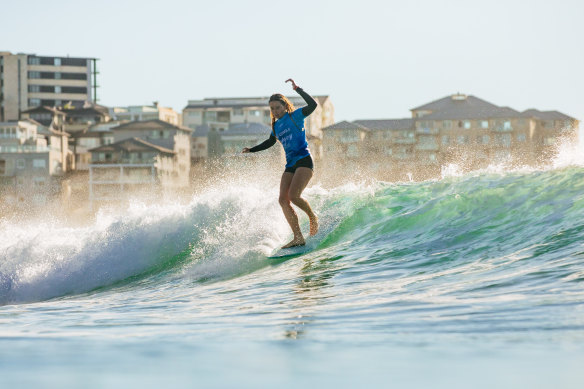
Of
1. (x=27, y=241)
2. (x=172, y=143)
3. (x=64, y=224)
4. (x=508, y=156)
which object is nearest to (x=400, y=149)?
(x=508, y=156)

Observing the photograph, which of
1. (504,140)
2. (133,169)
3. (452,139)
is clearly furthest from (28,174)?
(504,140)

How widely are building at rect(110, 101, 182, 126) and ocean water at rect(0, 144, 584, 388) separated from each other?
88.3m

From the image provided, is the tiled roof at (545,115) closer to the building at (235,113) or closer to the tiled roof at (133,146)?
the building at (235,113)

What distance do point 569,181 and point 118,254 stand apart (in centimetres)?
685

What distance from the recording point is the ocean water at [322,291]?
378 centimetres

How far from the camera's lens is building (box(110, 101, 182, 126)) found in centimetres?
10200

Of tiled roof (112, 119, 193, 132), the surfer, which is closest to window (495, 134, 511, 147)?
tiled roof (112, 119, 193, 132)

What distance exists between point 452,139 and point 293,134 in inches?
3275

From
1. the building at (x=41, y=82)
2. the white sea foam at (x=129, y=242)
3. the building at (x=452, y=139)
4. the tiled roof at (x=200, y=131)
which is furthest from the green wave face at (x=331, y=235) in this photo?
the building at (x=41, y=82)

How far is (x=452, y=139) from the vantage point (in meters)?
90.7

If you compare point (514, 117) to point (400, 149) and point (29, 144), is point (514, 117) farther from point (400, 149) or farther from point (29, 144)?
point (29, 144)

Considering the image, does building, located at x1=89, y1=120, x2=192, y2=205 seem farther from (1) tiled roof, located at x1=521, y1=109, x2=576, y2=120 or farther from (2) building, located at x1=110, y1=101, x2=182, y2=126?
(1) tiled roof, located at x1=521, y1=109, x2=576, y2=120

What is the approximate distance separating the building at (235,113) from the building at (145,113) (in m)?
3.60

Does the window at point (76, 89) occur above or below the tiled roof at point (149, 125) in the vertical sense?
above
